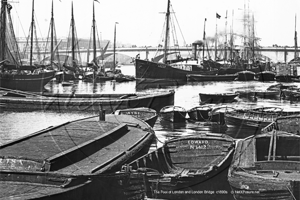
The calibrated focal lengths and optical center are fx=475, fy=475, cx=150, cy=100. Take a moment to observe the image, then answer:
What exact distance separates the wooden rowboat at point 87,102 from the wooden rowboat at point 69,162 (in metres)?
21.4

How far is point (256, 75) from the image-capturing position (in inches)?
4203

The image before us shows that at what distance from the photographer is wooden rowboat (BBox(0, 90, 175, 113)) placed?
4006 centimetres

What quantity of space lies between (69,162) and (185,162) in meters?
5.21

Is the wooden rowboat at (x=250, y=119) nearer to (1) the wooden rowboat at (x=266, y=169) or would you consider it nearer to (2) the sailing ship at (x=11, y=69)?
(1) the wooden rowboat at (x=266, y=169)

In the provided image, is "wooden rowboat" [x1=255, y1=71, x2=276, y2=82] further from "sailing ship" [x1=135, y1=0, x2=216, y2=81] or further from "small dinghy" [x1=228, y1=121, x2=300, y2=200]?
"small dinghy" [x1=228, y1=121, x2=300, y2=200]

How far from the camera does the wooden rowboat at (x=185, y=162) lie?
1340 cm

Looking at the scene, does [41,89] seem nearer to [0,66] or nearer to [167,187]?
[0,66]

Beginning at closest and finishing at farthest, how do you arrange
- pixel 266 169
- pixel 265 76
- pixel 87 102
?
pixel 266 169
pixel 87 102
pixel 265 76

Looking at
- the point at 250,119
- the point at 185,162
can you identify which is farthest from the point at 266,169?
the point at 250,119

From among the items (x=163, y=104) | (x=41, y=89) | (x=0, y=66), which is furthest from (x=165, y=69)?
(x=163, y=104)

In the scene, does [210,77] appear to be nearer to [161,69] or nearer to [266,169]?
[161,69]

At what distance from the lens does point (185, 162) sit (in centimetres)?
1738

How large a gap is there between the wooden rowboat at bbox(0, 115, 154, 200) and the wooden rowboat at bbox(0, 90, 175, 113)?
21420 mm

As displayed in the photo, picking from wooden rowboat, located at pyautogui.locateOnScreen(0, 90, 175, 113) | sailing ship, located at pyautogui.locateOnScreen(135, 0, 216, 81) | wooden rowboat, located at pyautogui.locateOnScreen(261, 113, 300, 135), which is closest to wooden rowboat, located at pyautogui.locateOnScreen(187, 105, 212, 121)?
wooden rowboat, located at pyautogui.locateOnScreen(0, 90, 175, 113)
